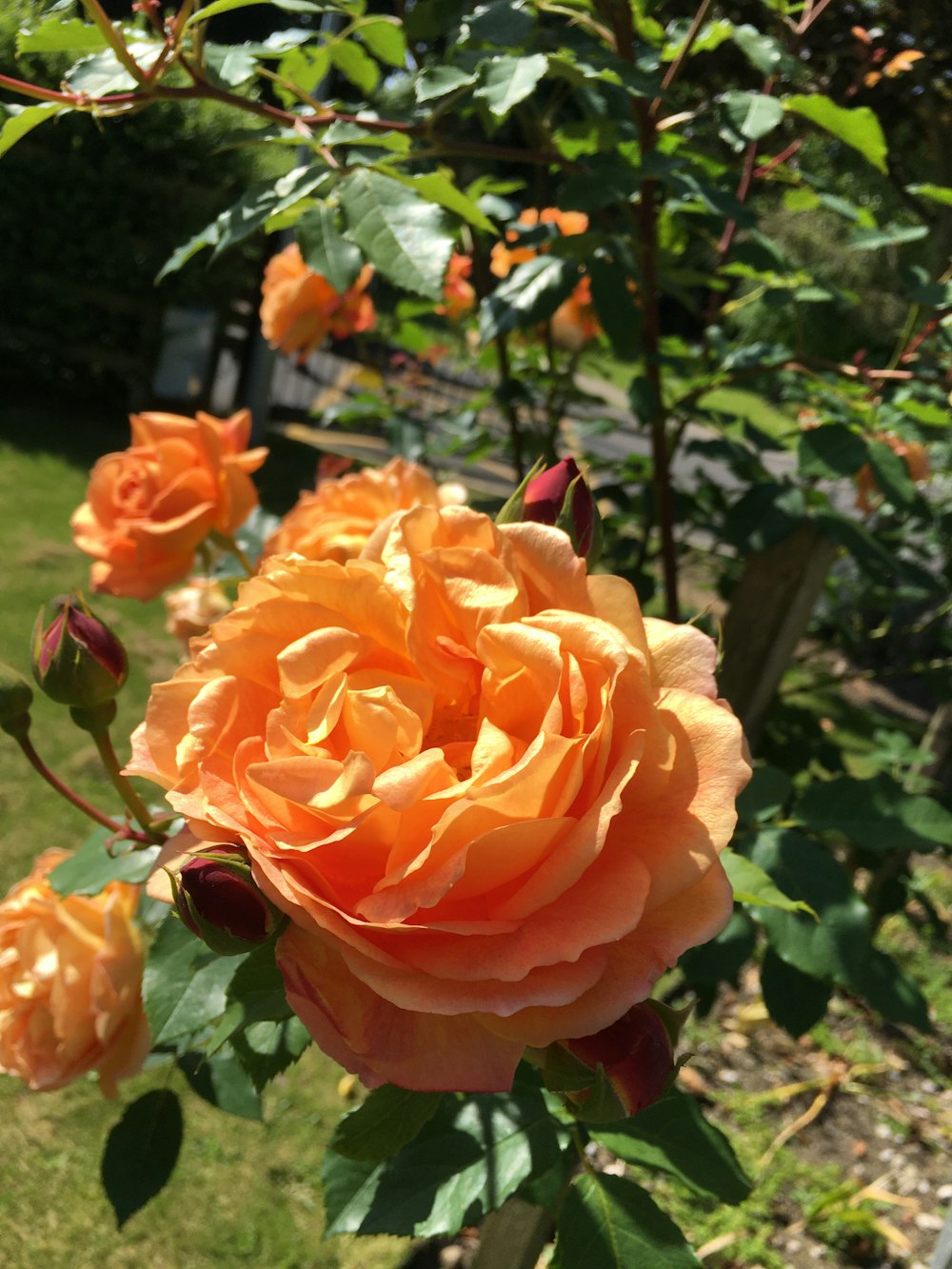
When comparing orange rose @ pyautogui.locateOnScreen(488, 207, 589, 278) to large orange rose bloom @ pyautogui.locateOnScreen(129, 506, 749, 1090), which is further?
orange rose @ pyautogui.locateOnScreen(488, 207, 589, 278)

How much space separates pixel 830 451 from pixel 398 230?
542mm

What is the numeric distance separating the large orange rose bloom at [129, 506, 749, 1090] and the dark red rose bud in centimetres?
9

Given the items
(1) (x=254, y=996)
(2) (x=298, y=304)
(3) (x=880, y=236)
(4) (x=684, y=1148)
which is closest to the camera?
(1) (x=254, y=996)

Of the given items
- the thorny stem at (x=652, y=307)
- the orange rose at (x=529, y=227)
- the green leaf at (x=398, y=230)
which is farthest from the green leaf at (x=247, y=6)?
the orange rose at (x=529, y=227)

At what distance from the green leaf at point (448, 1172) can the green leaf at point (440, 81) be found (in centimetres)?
75

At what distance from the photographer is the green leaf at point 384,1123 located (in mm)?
505

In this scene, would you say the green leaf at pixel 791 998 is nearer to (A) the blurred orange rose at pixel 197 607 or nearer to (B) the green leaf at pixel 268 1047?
(B) the green leaf at pixel 268 1047

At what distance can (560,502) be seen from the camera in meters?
0.54

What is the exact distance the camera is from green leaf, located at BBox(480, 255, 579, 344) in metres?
1.03

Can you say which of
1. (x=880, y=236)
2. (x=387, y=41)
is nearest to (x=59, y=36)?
(x=387, y=41)

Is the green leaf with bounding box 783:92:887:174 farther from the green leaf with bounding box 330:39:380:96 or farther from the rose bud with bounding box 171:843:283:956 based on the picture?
the rose bud with bounding box 171:843:283:956

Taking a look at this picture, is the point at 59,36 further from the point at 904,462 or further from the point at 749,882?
the point at 904,462

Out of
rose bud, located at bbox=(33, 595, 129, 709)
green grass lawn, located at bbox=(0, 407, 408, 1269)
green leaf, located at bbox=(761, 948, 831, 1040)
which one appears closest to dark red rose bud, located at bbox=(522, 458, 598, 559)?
rose bud, located at bbox=(33, 595, 129, 709)

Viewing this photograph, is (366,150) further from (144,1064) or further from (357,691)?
(144,1064)
